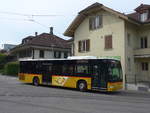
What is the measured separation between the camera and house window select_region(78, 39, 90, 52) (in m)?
24.6

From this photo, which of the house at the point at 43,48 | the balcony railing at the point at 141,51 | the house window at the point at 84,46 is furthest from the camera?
the house at the point at 43,48

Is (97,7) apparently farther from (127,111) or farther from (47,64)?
(127,111)

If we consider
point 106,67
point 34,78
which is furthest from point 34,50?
point 106,67

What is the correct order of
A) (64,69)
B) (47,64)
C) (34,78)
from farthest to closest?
(34,78), (47,64), (64,69)

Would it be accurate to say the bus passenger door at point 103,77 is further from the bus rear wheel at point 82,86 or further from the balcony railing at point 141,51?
the balcony railing at point 141,51

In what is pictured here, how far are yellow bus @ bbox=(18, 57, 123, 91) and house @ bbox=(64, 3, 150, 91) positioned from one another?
4.57m

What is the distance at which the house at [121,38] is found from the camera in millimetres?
20812

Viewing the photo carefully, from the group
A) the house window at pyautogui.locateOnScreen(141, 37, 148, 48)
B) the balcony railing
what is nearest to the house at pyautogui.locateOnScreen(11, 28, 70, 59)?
the house window at pyautogui.locateOnScreen(141, 37, 148, 48)

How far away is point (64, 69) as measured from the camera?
A: 60.3ft

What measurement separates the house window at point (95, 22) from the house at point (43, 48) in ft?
51.9

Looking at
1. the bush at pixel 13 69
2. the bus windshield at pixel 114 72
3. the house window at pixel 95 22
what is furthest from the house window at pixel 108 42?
the bush at pixel 13 69

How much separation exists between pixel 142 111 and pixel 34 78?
14288 millimetres

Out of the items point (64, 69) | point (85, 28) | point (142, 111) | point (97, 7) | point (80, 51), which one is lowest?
point (142, 111)

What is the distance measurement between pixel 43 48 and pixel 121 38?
2173 cm
